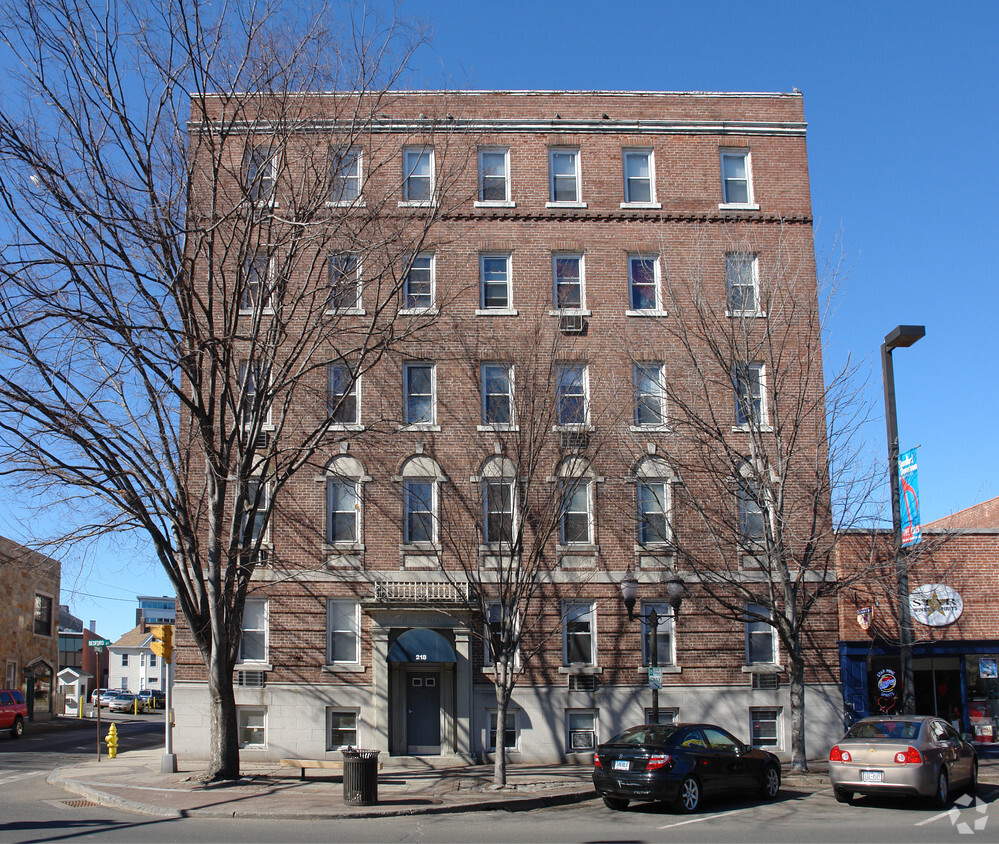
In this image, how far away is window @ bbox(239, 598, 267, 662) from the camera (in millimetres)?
23094

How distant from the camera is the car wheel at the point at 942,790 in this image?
588 inches

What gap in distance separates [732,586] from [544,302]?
8568mm

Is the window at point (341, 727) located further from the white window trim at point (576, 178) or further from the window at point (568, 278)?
the white window trim at point (576, 178)

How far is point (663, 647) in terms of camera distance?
23484 mm

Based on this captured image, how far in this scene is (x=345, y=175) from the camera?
892 inches

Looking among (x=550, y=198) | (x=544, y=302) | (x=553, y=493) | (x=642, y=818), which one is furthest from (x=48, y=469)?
(x=550, y=198)

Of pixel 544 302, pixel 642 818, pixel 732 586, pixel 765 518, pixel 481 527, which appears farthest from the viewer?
pixel 544 302

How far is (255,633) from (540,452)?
8.33 m

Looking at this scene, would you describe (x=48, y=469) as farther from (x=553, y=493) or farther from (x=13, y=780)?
(x=553, y=493)

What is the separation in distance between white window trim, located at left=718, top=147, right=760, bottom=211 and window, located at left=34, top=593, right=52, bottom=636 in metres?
37.6

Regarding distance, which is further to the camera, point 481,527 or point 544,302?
point 544,302

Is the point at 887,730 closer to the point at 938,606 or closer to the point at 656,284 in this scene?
the point at 938,606

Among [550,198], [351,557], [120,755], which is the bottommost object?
[120,755]

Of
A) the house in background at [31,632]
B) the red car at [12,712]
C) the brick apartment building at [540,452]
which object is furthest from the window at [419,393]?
the house in background at [31,632]
